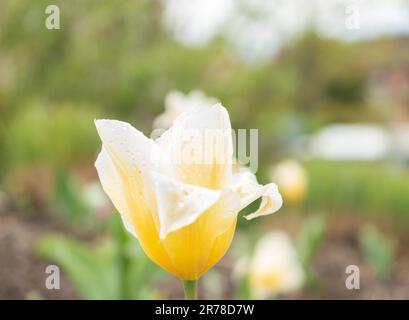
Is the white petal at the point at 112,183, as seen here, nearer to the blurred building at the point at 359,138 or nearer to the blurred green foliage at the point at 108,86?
the blurred green foliage at the point at 108,86

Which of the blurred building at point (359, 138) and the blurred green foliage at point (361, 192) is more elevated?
the blurred building at point (359, 138)

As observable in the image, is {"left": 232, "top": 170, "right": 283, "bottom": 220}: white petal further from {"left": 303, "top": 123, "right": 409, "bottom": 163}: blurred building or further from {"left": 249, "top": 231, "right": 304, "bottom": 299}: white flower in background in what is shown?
{"left": 303, "top": 123, "right": 409, "bottom": 163}: blurred building

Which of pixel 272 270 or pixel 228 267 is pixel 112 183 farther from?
pixel 228 267

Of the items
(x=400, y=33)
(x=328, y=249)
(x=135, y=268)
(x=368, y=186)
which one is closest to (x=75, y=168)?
(x=328, y=249)

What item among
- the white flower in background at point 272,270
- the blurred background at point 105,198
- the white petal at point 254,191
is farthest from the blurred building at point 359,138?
the white petal at point 254,191

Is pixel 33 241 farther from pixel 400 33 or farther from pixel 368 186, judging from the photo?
pixel 400 33

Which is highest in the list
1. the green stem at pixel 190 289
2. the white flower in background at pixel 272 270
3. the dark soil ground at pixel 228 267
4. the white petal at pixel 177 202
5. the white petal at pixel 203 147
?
the white petal at pixel 203 147

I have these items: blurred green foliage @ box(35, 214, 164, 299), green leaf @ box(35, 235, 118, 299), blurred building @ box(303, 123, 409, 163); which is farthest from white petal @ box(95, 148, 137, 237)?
blurred building @ box(303, 123, 409, 163)
